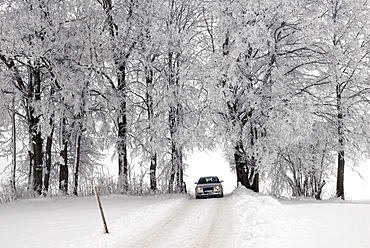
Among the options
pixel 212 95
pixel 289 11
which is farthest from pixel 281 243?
pixel 289 11

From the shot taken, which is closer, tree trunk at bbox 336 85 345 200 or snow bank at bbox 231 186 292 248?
snow bank at bbox 231 186 292 248

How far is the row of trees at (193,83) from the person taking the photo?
A: 69.7 feet

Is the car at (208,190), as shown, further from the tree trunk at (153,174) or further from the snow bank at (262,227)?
the snow bank at (262,227)

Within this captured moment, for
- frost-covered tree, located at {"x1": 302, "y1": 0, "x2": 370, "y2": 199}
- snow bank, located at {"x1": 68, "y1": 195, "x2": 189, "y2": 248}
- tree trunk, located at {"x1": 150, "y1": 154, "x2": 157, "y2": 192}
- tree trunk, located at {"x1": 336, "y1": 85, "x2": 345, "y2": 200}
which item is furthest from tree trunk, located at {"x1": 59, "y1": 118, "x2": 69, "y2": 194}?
tree trunk, located at {"x1": 336, "y1": 85, "x2": 345, "y2": 200}

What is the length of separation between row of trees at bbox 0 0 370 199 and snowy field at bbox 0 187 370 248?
766 centimetres

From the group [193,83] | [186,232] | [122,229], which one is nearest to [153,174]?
[193,83]

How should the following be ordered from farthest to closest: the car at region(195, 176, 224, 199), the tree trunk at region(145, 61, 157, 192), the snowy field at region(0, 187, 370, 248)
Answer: the tree trunk at region(145, 61, 157, 192) < the car at region(195, 176, 224, 199) < the snowy field at region(0, 187, 370, 248)

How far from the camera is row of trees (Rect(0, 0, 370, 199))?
21250 millimetres

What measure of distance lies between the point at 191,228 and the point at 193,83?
1652cm

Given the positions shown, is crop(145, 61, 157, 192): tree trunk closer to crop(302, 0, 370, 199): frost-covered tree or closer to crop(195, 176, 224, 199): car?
crop(195, 176, 224, 199): car

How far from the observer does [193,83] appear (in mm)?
26828

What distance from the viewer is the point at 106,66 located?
25.2m

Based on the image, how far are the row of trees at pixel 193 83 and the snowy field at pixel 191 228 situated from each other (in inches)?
301

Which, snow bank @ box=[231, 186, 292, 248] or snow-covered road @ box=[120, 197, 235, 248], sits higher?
snow bank @ box=[231, 186, 292, 248]
